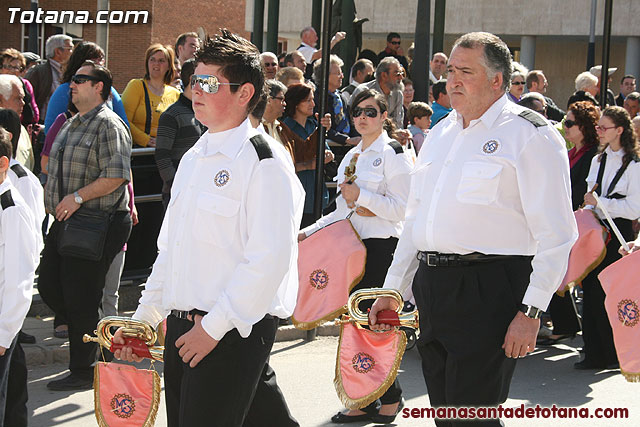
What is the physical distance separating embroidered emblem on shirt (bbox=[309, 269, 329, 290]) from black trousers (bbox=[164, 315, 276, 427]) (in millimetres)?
3301

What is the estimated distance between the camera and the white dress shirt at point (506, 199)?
373 centimetres

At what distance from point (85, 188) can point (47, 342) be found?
1.42 metres

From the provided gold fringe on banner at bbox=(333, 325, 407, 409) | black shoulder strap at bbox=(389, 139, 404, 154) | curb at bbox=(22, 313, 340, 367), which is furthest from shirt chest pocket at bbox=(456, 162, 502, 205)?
curb at bbox=(22, 313, 340, 367)

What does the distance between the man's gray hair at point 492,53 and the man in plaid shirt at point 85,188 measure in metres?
3.27

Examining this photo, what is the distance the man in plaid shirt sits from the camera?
21.4 feet

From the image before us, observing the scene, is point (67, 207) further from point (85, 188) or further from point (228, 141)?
point (228, 141)

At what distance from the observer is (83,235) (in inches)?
254

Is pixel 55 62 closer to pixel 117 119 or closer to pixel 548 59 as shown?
pixel 117 119

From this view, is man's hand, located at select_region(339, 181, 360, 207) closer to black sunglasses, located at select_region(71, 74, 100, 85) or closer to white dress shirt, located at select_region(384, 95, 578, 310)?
black sunglasses, located at select_region(71, 74, 100, 85)

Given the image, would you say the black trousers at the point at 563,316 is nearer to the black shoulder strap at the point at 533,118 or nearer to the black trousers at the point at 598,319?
the black trousers at the point at 598,319

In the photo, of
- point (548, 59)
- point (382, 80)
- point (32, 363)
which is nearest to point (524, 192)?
point (32, 363)

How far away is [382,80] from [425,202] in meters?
6.93

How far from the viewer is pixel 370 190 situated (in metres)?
6.43

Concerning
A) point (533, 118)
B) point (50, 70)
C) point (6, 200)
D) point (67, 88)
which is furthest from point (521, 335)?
point (50, 70)
